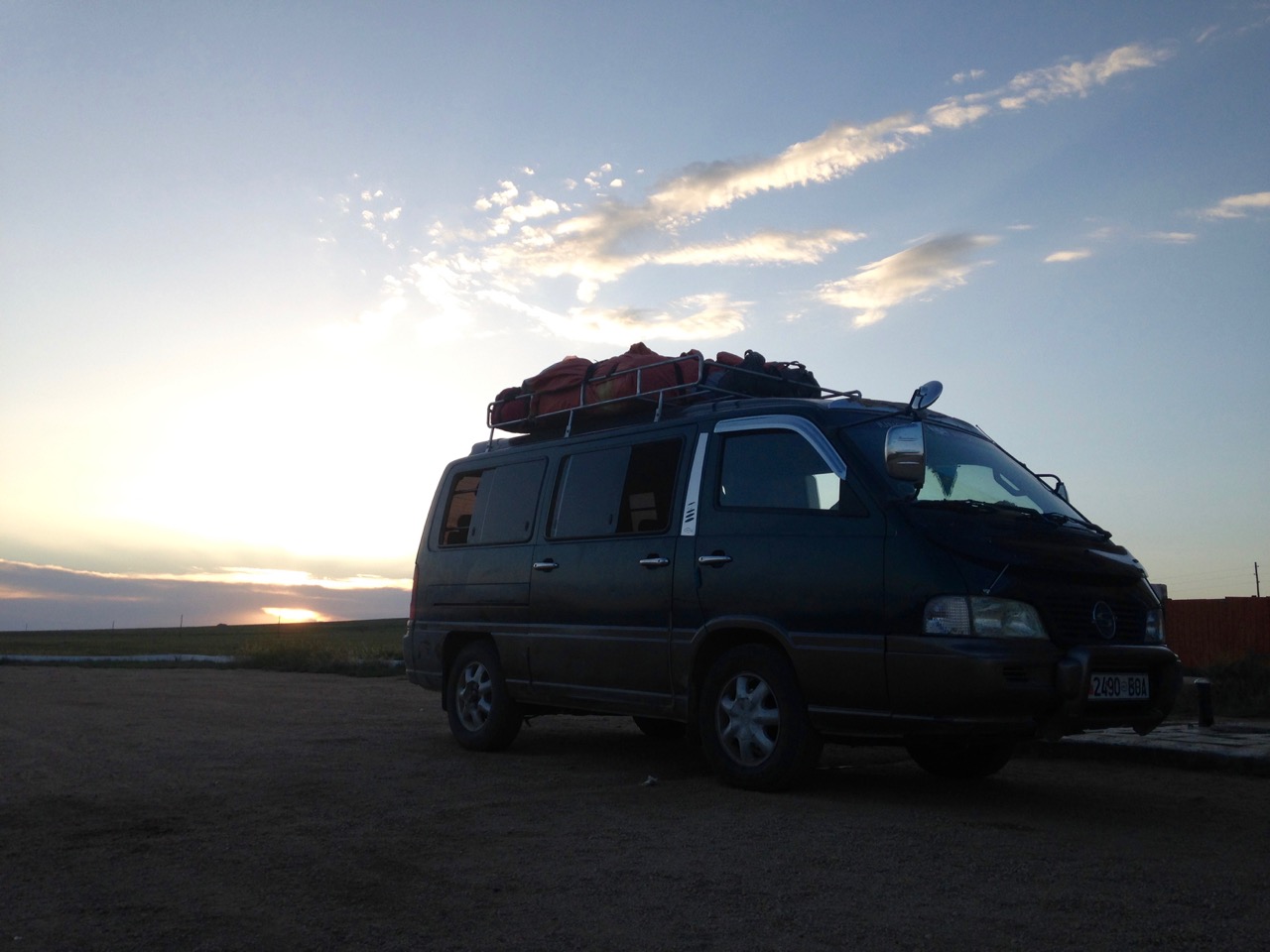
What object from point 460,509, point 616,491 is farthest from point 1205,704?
point 460,509

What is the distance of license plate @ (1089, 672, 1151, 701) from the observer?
5660 millimetres

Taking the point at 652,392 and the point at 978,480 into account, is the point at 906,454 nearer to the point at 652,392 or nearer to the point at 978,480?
the point at 978,480

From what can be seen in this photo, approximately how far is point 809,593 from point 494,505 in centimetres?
361

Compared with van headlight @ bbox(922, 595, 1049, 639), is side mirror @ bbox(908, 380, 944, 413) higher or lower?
higher

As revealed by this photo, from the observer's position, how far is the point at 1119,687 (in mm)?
5812

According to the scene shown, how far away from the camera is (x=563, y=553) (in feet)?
26.6

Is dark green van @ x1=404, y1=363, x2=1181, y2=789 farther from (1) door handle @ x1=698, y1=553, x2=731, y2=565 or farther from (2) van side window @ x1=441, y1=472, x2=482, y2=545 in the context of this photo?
(2) van side window @ x1=441, y1=472, x2=482, y2=545

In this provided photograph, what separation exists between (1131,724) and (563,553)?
389 centimetres

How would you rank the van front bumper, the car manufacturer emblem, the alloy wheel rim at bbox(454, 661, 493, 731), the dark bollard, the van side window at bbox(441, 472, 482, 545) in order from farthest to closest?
the dark bollard < the van side window at bbox(441, 472, 482, 545) < the alloy wheel rim at bbox(454, 661, 493, 731) < the car manufacturer emblem < the van front bumper

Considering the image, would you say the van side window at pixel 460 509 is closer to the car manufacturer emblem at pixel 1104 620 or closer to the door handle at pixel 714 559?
the door handle at pixel 714 559

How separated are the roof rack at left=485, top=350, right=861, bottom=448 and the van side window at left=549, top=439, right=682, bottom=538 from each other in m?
0.34

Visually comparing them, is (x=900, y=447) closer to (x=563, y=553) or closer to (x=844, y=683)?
(x=844, y=683)

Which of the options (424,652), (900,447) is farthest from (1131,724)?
(424,652)

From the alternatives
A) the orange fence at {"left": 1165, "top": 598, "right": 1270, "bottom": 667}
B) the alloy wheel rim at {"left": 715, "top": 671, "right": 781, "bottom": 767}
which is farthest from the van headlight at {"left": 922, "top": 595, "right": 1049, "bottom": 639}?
the orange fence at {"left": 1165, "top": 598, "right": 1270, "bottom": 667}
